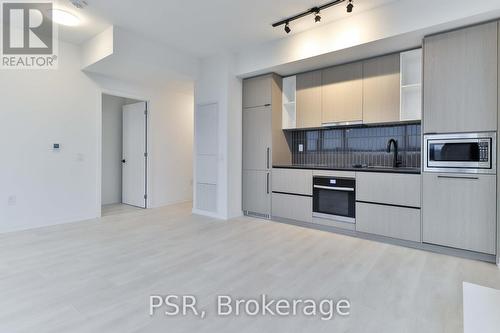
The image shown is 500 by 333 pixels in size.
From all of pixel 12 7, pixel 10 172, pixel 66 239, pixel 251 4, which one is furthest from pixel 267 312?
→ pixel 12 7

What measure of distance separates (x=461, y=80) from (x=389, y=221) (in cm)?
173

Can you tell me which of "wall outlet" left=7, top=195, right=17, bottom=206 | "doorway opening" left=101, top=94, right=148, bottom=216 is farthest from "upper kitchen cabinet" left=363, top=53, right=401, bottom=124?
"wall outlet" left=7, top=195, right=17, bottom=206

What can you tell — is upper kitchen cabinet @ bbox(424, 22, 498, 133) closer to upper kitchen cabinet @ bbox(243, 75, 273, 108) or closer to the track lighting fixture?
the track lighting fixture

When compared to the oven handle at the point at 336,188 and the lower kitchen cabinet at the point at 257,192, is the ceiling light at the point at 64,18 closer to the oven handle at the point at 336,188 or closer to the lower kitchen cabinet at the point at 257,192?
the lower kitchen cabinet at the point at 257,192

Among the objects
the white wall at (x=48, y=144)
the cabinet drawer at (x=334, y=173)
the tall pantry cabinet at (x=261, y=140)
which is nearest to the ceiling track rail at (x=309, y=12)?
the tall pantry cabinet at (x=261, y=140)

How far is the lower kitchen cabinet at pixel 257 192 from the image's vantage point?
4480 millimetres

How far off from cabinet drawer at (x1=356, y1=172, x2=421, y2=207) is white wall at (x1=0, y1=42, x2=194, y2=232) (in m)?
3.73

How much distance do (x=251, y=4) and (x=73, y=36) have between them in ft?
9.15

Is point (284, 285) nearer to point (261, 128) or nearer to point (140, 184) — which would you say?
point (261, 128)

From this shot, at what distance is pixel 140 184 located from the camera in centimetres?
557

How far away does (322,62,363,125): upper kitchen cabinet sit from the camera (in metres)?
3.78

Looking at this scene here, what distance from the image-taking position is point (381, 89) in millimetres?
3588

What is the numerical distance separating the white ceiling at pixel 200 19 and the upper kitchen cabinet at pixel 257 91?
62 cm

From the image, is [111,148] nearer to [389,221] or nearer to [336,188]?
[336,188]
